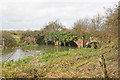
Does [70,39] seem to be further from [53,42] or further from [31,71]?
[31,71]

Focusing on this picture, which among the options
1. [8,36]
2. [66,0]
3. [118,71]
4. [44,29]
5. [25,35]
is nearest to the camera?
[118,71]

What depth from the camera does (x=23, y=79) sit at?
365 centimetres

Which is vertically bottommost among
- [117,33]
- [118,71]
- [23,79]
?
[23,79]

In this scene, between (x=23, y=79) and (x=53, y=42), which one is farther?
(x=53, y=42)

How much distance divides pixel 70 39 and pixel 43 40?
210 inches

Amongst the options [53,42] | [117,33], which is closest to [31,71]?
[117,33]

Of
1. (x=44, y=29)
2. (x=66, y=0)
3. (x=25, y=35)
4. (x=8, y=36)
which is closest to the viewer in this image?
(x=66, y=0)

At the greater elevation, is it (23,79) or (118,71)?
(118,71)

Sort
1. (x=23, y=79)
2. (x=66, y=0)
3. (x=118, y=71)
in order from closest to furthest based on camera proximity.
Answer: (x=118, y=71)
(x=23, y=79)
(x=66, y=0)

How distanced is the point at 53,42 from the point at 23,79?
12.5 m

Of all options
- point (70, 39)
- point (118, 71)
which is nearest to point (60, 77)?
point (118, 71)

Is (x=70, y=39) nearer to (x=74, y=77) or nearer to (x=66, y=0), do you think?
(x=66, y=0)

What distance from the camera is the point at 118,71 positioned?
301 centimetres

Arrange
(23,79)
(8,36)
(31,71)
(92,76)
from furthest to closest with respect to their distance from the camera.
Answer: (8,36), (31,71), (23,79), (92,76)
